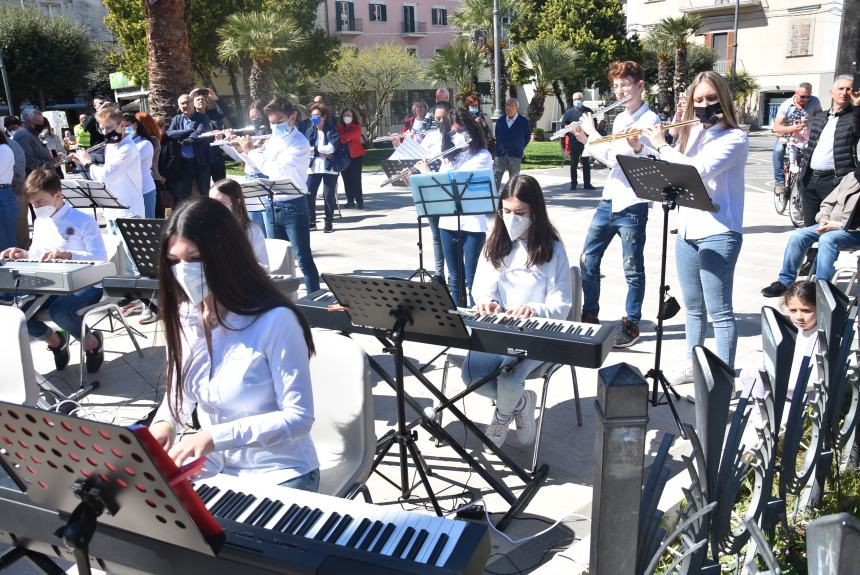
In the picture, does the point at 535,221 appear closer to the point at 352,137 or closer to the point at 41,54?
the point at 352,137

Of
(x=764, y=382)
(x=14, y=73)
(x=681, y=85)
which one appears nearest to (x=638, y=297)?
(x=764, y=382)

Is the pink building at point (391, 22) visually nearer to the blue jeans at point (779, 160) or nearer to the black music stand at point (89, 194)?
the blue jeans at point (779, 160)

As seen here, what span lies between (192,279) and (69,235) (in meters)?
3.29

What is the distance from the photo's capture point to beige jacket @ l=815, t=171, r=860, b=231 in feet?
19.0

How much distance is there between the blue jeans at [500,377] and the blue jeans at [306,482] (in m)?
1.37

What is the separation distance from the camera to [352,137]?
1289 cm

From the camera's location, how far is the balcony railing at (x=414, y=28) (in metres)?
49.1

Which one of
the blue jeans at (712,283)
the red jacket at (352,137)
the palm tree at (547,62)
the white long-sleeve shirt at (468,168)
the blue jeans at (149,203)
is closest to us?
the blue jeans at (712,283)

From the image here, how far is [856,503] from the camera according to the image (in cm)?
296

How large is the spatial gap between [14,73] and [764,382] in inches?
1502

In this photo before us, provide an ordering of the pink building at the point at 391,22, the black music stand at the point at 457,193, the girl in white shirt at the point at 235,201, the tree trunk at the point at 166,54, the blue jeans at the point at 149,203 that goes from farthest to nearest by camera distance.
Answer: the pink building at the point at 391,22, the tree trunk at the point at 166,54, the blue jeans at the point at 149,203, the black music stand at the point at 457,193, the girl in white shirt at the point at 235,201

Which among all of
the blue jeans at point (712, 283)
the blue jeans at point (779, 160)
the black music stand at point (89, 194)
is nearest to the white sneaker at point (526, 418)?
the blue jeans at point (712, 283)

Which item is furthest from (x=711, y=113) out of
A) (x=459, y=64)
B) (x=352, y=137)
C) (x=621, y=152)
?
(x=459, y=64)

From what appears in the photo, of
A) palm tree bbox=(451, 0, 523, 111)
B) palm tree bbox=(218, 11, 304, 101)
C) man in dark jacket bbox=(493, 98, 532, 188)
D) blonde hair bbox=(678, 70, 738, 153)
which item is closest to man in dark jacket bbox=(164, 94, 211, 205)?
man in dark jacket bbox=(493, 98, 532, 188)
